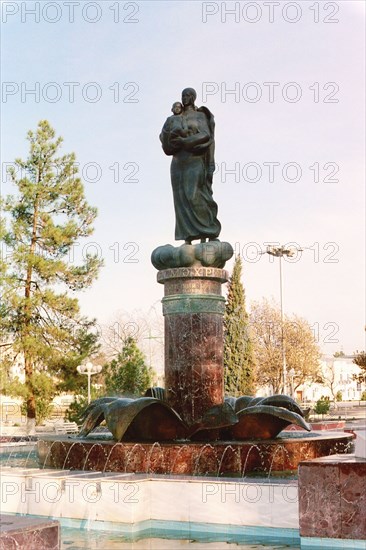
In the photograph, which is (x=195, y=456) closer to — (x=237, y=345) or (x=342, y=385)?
(x=237, y=345)

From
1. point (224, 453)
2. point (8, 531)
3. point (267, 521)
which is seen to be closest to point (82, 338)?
point (224, 453)

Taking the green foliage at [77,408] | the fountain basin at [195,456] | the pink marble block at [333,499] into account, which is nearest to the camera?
the pink marble block at [333,499]

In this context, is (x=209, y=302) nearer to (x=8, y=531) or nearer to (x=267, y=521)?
(x=267, y=521)

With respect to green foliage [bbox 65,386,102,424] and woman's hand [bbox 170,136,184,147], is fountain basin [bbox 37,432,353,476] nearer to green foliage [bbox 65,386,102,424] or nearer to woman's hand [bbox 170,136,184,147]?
woman's hand [bbox 170,136,184,147]

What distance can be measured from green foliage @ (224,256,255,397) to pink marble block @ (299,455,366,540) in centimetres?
2808

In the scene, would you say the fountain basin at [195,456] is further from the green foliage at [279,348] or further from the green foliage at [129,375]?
the green foliage at [279,348]

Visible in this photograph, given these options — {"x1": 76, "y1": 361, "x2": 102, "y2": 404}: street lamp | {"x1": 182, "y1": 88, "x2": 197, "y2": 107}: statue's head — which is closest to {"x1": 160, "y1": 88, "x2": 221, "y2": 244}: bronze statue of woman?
{"x1": 182, "y1": 88, "x2": 197, "y2": 107}: statue's head

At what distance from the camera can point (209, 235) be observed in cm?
1123

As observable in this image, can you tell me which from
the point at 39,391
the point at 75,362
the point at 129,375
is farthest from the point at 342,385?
the point at 39,391

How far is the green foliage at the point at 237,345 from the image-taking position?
3604 cm

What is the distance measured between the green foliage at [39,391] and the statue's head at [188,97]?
52.8ft

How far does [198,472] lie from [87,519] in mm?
1650

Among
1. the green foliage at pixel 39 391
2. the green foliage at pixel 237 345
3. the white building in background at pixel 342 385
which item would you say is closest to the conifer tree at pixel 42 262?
the green foliage at pixel 39 391

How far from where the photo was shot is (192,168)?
11.2 metres
